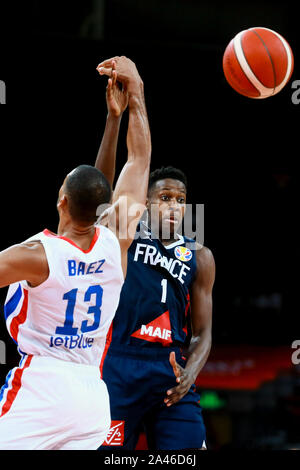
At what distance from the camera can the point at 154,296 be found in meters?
4.18

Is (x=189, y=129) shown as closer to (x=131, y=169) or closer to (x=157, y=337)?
(x=157, y=337)

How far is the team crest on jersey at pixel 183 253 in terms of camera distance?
442 cm

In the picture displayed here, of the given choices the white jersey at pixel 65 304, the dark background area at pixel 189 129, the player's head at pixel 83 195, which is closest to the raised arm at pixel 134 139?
the player's head at pixel 83 195

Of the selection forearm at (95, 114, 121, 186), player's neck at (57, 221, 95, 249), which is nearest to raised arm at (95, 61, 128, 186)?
forearm at (95, 114, 121, 186)

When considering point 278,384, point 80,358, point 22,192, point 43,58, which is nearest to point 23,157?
point 22,192

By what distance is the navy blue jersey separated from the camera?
13.4ft

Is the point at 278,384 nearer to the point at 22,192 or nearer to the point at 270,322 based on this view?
the point at 270,322

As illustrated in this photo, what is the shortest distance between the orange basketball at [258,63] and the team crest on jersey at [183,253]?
1230 mm

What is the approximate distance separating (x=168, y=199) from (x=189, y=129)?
236 inches

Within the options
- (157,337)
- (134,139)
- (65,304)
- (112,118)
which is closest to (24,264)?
(65,304)

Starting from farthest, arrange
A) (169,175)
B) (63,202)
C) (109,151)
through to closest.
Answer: (169,175) < (109,151) < (63,202)

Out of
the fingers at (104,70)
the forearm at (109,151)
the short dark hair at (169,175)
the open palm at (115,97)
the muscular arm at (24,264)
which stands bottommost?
the muscular arm at (24,264)

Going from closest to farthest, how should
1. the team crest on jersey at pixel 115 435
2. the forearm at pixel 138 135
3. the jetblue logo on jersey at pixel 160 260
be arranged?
the forearm at pixel 138 135
the team crest on jersey at pixel 115 435
the jetblue logo on jersey at pixel 160 260

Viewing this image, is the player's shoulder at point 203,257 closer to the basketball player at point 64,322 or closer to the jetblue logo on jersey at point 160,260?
the jetblue logo on jersey at point 160,260
